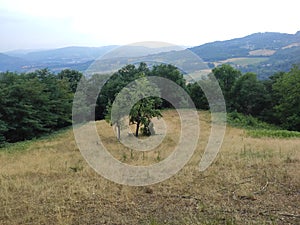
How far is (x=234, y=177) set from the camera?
731 cm

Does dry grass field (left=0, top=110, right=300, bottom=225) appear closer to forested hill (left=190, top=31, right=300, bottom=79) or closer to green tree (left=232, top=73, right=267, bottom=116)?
green tree (left=232, top=73, right=267, bottom=116)

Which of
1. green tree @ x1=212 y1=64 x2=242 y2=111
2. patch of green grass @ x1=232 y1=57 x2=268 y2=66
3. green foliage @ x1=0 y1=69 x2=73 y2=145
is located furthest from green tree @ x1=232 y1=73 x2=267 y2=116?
patch of green grass @ x1=232 y1=57 x2=268 y2=66

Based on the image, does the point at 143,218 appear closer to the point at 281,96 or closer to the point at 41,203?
the point at 41,203

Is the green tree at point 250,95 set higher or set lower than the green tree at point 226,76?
lower

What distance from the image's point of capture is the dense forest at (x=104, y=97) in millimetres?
28531

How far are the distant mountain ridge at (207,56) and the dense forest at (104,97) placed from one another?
4.59 metres

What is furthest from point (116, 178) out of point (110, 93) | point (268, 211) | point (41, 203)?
point (110, 93)

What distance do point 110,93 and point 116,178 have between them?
104ft

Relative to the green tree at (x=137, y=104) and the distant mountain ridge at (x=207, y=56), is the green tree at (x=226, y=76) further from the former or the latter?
the green tree at (x=137, y=104)

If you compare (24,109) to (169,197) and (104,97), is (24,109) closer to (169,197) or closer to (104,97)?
(104,97)

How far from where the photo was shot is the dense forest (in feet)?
93.6

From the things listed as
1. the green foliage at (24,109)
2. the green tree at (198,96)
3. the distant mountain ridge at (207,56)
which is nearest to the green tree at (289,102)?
the green tree at (198,96)

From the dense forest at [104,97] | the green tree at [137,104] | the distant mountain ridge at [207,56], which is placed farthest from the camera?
the dense forest at [104,97]

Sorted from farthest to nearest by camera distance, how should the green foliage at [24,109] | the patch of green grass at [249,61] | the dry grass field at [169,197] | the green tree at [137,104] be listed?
1. the patch of green grass at [249,61]
2. the green foliage at [24,109]
3. the green tree at [137,104]
4. the dry grass field at [169,197]
